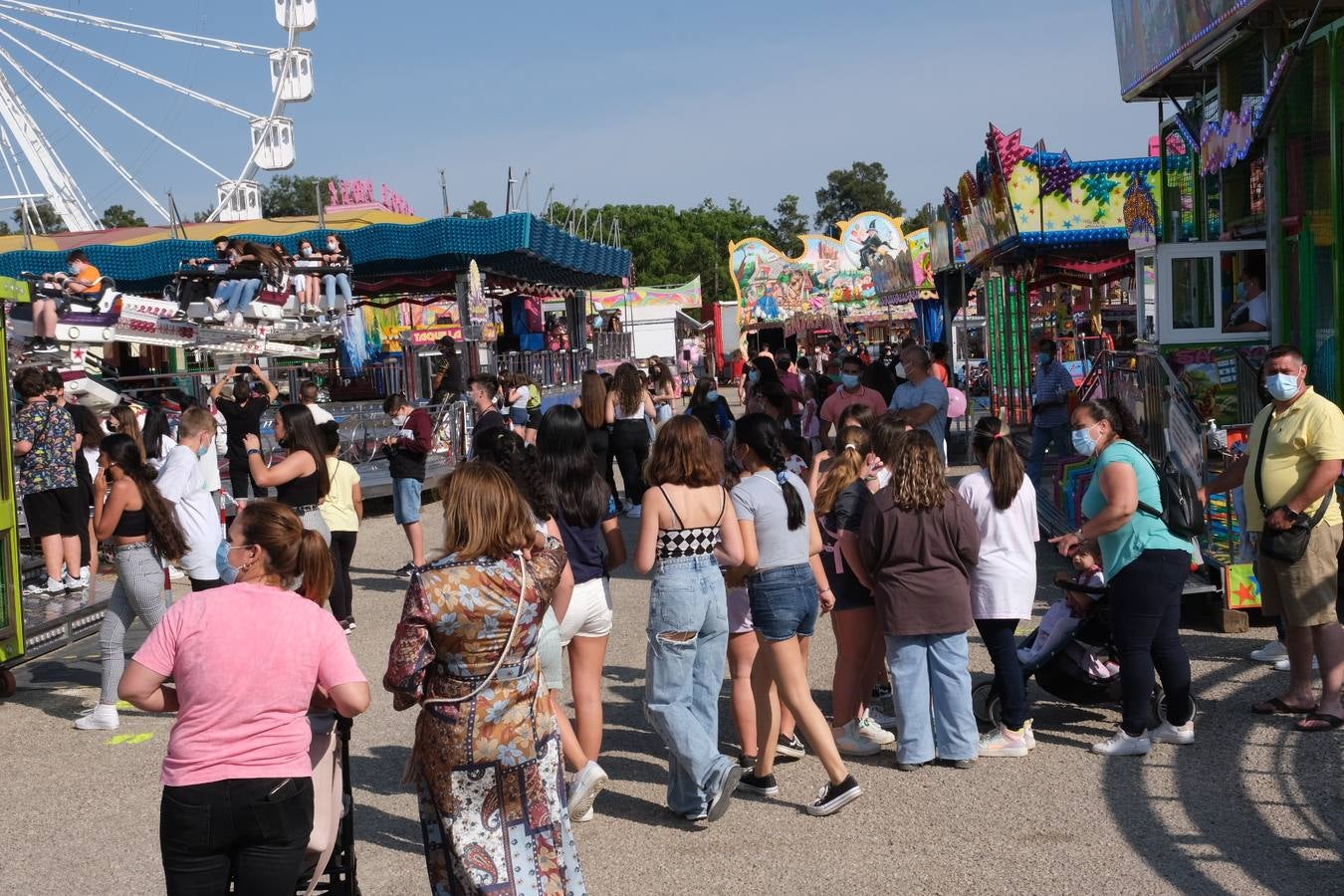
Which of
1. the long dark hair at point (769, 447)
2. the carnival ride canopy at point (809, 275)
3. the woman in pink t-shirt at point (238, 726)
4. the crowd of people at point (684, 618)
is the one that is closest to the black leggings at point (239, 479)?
the crowd of people at point (684, 618)

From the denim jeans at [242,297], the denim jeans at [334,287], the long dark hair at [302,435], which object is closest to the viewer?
the long dark hair at [302,435]

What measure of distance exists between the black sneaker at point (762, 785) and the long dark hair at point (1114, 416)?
216 cm

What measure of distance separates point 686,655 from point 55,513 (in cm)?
639

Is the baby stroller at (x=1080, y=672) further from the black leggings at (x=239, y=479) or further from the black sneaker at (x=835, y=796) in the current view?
the black leggings at (x=239, y=479)

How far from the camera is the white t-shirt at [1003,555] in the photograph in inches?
232

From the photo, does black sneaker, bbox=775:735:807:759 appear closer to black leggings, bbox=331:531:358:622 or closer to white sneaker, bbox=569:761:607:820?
white sneaker, bbox=569:761:607:820

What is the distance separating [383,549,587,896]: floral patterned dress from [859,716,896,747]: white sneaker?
256 centimetres

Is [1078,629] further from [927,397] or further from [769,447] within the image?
[927,397]

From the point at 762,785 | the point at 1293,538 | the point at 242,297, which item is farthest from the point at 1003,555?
the point at 242,297

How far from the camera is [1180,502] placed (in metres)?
9.17

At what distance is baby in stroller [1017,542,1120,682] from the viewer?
624cm

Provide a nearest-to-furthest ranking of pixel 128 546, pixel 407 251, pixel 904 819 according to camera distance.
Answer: pixel 904 819 < pixel 128 546 < pixel 407 251

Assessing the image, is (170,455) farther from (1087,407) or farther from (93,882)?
(1087,407)

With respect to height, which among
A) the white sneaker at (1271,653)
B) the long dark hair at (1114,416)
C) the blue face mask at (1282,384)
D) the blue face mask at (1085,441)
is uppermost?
the blue face mask at (1282,384)
